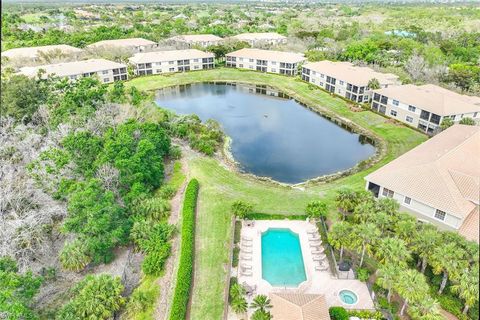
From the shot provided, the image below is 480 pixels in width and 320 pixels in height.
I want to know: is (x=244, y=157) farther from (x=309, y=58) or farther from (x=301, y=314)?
(x=309, y=58)

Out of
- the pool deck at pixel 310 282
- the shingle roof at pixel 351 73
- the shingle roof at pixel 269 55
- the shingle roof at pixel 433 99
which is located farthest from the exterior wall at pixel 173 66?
the pool deck at pixel 310 282

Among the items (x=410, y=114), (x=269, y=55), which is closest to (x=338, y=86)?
(x=410, y=114)

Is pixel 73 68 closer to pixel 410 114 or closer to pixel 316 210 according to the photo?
pixel 316 210

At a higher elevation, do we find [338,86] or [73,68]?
[73,68]

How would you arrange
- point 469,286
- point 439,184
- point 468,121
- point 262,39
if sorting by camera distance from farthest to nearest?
point 262,39 → point 468,121 → point 439,184 → point 469,286

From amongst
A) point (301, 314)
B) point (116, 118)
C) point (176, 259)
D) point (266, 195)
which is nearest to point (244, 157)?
point (266, 195)

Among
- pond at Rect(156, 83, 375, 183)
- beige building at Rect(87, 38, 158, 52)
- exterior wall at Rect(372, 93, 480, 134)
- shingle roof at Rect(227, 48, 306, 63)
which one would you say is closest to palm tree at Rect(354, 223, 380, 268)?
pond at Rect(156, 83, 375, 183)
